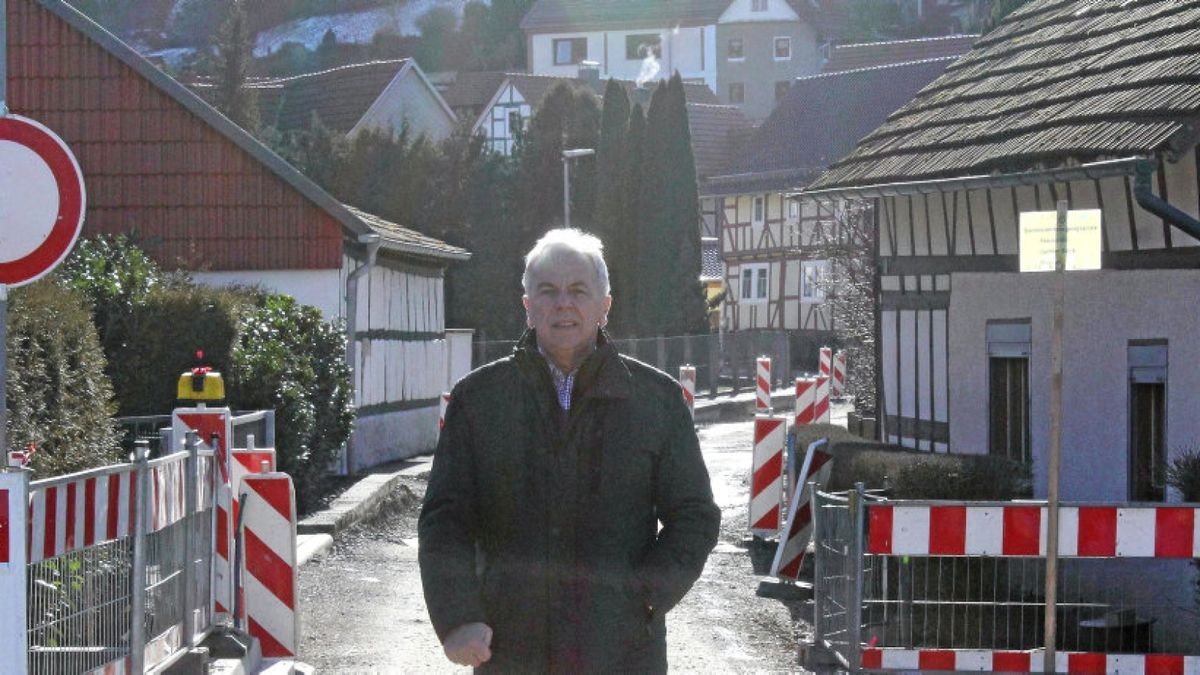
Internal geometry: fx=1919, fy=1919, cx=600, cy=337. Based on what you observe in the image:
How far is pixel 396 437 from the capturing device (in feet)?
90.5

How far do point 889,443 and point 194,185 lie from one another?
1007 cm

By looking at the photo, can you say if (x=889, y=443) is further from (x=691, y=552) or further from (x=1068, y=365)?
(x=691, y=552)

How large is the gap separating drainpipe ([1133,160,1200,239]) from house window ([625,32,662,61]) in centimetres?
8813

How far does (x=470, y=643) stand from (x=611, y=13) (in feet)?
327

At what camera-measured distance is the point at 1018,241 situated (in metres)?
16.1

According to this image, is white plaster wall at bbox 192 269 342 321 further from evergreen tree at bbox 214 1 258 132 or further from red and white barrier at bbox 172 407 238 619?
evergreen tree at bbox 214 1 258 132

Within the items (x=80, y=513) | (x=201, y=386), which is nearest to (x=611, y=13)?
(x=201, y=386)

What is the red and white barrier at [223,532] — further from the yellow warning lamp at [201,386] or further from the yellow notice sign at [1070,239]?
the yellow notice sign at [1070,239]

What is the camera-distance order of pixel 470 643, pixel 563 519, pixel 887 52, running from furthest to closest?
pixel 887 52 → pixel 563 519 → pixel 470 643

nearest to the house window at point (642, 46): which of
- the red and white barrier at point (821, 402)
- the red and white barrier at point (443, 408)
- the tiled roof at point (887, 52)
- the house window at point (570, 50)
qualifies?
the house window at point (570, 50)

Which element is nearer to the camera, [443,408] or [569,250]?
[569,250]

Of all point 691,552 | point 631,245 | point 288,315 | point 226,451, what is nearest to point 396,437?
point 288,315

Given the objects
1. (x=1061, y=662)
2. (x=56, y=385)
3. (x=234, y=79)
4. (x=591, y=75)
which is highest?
(x=591, y=75)

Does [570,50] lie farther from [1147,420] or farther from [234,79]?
[1147,420]
